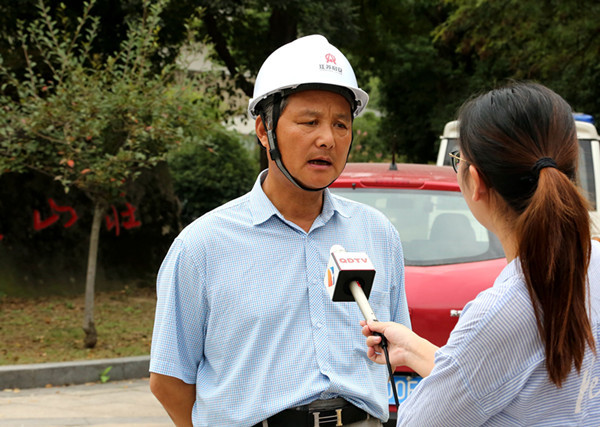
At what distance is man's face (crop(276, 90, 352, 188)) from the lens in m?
2.72

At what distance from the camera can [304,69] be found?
266 centimetres

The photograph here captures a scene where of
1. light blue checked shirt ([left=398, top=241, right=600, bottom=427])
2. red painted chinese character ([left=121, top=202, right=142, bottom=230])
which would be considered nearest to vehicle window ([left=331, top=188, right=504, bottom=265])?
light blue checked shirt ([left=398, top=241, right=600, bottom=427])

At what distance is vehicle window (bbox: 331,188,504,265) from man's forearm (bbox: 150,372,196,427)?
9.05 ft

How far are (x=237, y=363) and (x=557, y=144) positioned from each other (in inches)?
46.2

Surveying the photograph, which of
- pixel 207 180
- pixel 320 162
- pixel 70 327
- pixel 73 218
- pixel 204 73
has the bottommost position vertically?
pixel 70 327

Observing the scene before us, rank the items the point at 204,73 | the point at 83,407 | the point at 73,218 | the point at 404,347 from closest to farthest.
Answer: the point at 404,347 → the point at 83,407 → the point at 204,73 → the point at 73,218

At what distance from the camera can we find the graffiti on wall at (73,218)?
40.3ft

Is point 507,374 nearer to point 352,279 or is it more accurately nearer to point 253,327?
point 352,279

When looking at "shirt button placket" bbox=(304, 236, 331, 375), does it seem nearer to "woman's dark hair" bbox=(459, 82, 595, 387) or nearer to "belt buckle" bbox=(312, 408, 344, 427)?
"belt buckle" bbox=(312, 408, 344, 427)

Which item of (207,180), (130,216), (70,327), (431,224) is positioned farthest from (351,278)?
(207,180)

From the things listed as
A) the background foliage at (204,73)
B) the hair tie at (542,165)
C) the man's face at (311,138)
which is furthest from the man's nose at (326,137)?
the background foliage at (204,73)

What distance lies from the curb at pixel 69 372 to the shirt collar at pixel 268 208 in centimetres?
533

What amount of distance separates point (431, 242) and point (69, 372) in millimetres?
3992

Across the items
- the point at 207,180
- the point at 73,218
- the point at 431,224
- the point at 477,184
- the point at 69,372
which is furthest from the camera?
the point at 207,180
